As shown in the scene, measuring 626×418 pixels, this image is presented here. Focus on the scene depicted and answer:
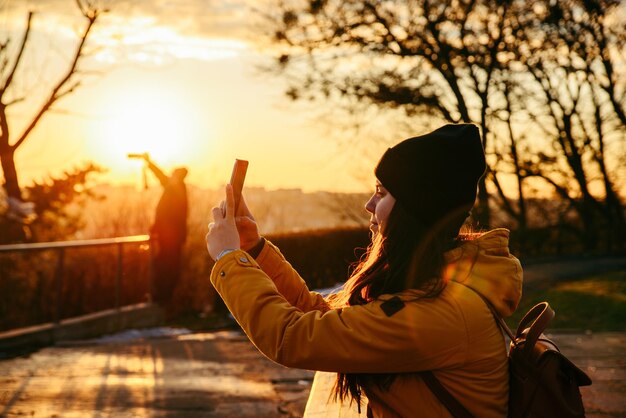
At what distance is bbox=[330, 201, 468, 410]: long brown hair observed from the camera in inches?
90.6

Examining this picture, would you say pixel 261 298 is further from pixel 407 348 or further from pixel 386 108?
pixel 386 108

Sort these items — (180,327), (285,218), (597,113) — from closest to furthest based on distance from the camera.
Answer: (180,327) → (285,218) → (597,113)

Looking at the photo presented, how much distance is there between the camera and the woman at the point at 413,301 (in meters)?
2.18

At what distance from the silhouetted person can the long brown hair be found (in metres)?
10.7

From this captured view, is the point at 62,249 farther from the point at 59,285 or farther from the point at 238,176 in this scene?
the point at 238,176

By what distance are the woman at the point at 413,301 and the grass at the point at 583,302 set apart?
26.2 feet

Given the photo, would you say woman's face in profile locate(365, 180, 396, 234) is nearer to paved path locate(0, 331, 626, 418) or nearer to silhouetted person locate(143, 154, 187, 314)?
paved path locate(0, 331, 626, 418)

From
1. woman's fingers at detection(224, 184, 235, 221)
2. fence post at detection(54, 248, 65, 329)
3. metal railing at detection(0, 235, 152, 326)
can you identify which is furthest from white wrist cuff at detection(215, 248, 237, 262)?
fence post at detection(54, 248, 65, 329)

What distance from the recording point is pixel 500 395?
236 centimetres

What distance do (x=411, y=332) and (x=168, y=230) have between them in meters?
11.1

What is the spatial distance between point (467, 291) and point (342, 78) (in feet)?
60.0

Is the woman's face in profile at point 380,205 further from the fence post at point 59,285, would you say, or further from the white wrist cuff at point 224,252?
the fence post at point 59,285

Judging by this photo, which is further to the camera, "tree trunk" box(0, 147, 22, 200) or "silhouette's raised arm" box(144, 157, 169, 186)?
"tree trunk" box(0, 147, 22, 200)

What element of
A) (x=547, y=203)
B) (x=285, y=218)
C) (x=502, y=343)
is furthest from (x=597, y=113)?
(x=502, y=343)
